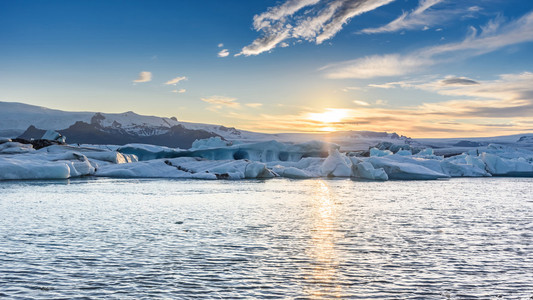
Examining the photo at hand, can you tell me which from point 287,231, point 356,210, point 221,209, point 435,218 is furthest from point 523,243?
point 221,209

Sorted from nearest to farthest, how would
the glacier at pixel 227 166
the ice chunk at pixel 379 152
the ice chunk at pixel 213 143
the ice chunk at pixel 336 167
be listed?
the glacier at pixel 227 166
the ice chunk at pixel 336 167
the ice chunk at pixel 379 152
the ice chunk at pixel 213 143

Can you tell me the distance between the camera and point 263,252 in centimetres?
909

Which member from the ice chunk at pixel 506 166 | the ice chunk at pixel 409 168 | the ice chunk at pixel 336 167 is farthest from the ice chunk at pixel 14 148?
the ice chunk at pixel 506 166

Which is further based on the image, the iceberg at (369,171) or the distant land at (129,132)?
the distant land at (129,132)

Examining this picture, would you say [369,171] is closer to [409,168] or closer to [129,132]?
[409,168]

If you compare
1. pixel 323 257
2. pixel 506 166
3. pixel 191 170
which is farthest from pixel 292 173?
pixel 323 257

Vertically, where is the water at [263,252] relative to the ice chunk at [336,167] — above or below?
below

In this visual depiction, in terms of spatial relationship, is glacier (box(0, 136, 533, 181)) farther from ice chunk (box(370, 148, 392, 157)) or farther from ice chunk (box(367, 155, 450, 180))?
ice chunk (box(370, 148, 392, 157))

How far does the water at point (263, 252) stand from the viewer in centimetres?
663

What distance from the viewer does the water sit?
21.8 feet

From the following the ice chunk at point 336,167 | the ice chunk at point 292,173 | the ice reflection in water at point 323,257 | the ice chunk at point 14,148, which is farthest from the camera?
the ice chunk at point 14,148

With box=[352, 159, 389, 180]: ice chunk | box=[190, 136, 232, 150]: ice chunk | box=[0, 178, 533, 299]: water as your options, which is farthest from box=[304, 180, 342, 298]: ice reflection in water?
box=[190, 136, 232, 150]: ice chunk

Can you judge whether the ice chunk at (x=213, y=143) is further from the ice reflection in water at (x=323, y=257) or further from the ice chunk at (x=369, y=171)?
the ice reflection in water at (x=323, y=257)

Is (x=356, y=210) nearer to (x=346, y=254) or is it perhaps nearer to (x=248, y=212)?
(x=248, y=212)
